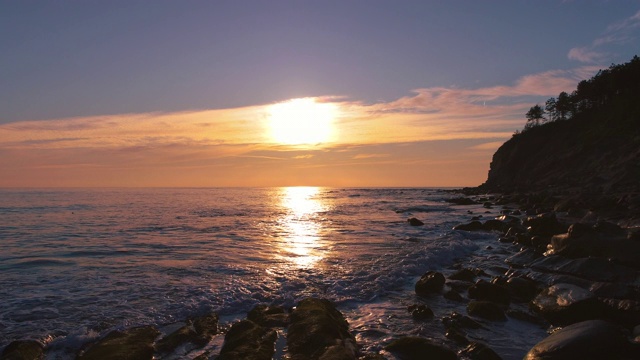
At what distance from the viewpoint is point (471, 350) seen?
6578 mm

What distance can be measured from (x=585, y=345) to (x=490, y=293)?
3785mm

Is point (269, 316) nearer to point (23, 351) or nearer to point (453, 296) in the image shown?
point (23, 351)

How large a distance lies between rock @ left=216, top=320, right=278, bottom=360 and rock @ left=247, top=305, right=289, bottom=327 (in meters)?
0.50

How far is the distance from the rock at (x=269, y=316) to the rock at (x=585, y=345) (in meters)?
4.48

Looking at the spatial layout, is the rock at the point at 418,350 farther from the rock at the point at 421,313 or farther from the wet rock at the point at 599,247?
the wet rock at the point at 599,247

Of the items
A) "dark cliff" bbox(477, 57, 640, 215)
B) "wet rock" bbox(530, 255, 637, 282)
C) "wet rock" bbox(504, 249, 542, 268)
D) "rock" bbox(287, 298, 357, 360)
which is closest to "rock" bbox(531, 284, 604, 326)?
"wet rock" bbox(530, 255, 637, 282)

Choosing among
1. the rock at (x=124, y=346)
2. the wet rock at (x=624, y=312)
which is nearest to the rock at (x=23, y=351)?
the rock at (x=124, y=346)

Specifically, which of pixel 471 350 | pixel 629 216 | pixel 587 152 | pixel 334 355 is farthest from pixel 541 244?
pixel 587 152

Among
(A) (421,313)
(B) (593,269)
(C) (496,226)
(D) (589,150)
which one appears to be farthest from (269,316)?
(D) (589,150)

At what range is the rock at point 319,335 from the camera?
248 inches

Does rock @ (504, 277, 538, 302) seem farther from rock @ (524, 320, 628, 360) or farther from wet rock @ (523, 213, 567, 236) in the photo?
wet rock @ (523, 213, 567, 236)

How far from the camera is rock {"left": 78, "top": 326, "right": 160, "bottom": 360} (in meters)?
6.52

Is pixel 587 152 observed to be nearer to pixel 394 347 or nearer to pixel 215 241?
pixel 215 241

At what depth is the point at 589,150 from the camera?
163ft
